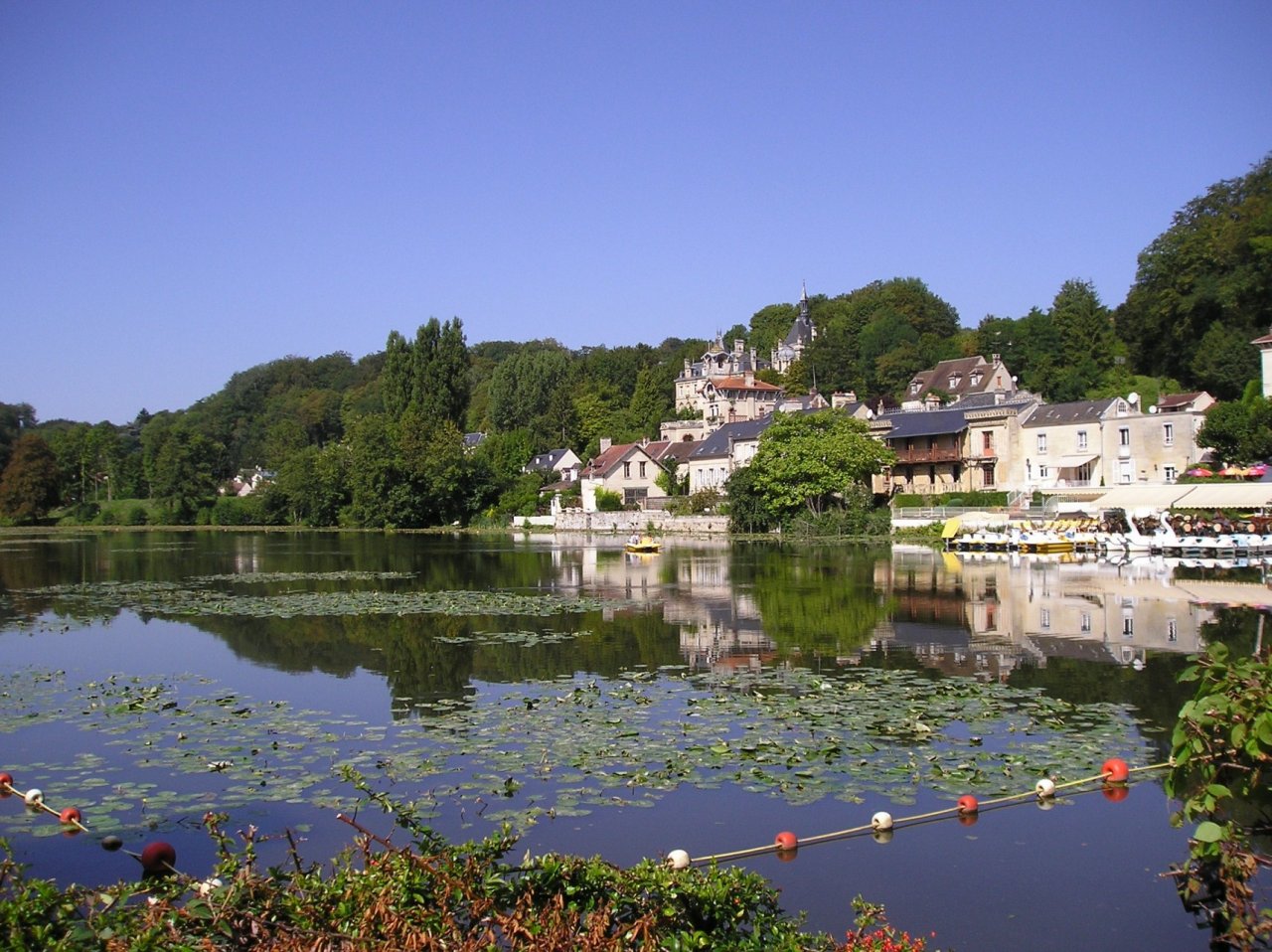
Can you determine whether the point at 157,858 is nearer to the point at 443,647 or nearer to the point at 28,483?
the point at 443,647

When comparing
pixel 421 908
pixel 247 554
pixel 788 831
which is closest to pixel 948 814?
pixel 788 831

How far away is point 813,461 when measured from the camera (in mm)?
59688

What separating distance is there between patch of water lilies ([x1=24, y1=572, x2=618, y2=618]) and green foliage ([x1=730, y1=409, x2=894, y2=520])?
30342 millimetres

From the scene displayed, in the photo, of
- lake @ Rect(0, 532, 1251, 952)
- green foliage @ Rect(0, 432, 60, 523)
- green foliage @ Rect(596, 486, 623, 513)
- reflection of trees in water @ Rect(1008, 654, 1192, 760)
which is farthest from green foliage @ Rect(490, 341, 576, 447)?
reflection of trees in water @ Rect(1008, 654, 1192, 760)

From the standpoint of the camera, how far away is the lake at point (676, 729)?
948cm

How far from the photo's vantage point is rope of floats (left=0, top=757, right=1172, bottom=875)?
28.9 feet

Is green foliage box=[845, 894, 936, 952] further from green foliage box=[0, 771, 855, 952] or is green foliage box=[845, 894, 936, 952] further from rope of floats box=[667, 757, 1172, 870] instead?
rope of floats box=[667, 757, 1172, 870]

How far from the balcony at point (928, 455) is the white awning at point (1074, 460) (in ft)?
20.6

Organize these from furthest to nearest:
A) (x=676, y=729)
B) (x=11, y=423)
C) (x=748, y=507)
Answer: (x=11, y=423) → (x=748, y=507) → (x=676, y=729)

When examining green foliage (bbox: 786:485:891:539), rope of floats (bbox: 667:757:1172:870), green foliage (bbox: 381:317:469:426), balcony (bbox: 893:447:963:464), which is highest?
green foliage (bbox: 381:317:469:426)

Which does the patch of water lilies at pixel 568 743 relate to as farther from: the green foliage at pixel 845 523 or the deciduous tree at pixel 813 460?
the deciduous tree at pixel 813 460

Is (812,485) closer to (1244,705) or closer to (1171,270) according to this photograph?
(1171,270)

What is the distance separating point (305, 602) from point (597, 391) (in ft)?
267

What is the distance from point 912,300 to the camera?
4200 inches
